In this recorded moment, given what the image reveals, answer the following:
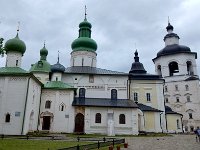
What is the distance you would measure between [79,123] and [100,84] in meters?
6.80

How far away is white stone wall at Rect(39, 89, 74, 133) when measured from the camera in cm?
2964

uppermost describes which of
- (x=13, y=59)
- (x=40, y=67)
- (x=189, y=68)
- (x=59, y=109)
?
(x=189, y=68)

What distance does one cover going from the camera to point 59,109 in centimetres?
3050

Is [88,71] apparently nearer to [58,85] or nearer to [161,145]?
[58,85]

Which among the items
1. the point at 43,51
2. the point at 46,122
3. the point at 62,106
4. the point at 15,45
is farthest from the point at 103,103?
the point at 43,51

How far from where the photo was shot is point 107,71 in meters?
36.2

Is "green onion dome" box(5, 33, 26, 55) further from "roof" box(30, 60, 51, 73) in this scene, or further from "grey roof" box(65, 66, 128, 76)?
"roof" box(30, 60, 51, 73)

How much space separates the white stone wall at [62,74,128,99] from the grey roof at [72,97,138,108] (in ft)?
3.06

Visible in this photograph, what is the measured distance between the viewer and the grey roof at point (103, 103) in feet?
102

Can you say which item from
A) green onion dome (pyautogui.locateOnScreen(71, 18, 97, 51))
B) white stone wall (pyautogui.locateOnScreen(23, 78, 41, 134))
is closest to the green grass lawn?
white stone wall (pyautogui.locateOnScreen(23, 78, 41, 134))

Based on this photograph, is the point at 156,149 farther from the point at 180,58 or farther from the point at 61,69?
the point at 180,58

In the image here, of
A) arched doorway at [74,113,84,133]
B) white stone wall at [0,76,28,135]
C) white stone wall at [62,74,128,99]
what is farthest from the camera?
white stone wall at [62,74,128,99]

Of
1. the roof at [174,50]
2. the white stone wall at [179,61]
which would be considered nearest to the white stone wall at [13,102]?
the white stone wall at [179,61]

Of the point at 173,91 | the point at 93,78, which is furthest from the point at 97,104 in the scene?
the point at 173,91
